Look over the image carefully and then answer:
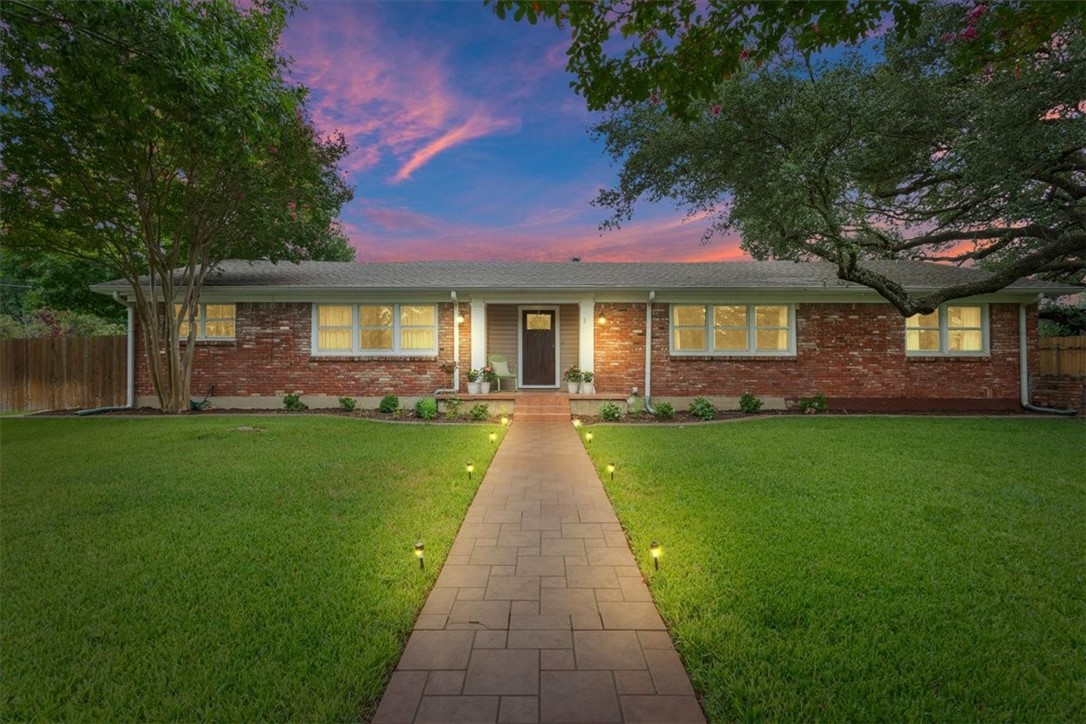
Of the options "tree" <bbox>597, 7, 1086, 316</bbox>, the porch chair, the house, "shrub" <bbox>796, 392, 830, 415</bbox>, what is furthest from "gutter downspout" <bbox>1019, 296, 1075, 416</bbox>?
the porch chair

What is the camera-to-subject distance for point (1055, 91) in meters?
7.92

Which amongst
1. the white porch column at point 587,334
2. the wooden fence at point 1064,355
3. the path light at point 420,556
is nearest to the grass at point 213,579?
the path light at point 420,556

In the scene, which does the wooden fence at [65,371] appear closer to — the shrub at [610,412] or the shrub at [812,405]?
the shrub at [610,412]

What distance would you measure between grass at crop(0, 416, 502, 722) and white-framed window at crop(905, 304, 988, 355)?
11.8m

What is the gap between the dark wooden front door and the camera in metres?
13.7

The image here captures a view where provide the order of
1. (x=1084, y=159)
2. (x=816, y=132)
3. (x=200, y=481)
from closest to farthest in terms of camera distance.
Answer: (x=200, y=481)
(x=816, y=132)
(x=1084, y=159)

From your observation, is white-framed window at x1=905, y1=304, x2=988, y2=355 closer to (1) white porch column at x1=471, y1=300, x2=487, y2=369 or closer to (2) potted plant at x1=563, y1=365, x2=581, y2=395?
(2) potted plant at x1=563, y1=365, x2=581, y2=395

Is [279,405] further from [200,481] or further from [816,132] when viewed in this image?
[816,132]

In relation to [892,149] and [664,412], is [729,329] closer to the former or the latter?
[664,412]

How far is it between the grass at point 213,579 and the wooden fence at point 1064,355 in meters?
15.0

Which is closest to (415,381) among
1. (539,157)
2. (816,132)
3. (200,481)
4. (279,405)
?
(279,405)

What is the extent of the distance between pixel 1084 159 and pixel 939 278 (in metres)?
3.46

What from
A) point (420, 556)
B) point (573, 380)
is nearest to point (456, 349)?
point (573, 380)

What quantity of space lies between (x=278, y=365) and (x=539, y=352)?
676cm
